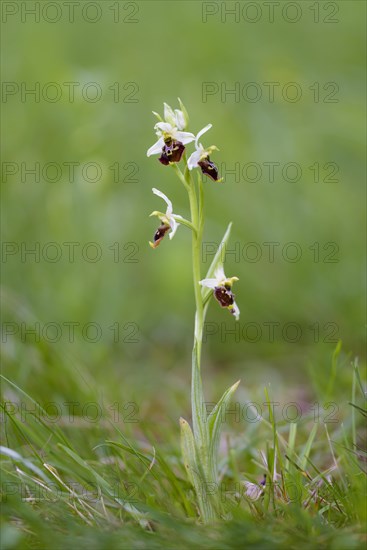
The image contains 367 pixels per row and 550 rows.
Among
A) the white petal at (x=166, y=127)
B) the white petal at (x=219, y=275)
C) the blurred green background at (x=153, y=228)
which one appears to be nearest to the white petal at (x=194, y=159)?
the white petal at (x=166, y=127)

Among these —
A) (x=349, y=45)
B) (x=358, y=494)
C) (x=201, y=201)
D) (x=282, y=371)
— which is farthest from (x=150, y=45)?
(x=358, y=494)

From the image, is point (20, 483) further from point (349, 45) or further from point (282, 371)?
point (349, 45)

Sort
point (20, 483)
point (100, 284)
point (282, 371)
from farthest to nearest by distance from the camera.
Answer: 1. point (100, 284)
2. point (282, 371)
3. point (20, 483)

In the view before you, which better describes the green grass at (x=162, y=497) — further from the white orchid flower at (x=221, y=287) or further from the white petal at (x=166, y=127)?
the white petal at (x=166, y=127)

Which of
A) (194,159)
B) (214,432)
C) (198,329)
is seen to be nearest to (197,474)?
(214,432)

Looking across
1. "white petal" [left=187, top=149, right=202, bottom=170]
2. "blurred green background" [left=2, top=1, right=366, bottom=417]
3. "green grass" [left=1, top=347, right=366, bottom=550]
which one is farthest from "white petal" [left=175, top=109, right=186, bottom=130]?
"blurred green background" [left=2, top=1, right=366, bottom=417]

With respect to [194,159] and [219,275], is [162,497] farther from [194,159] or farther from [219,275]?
[194,159]
